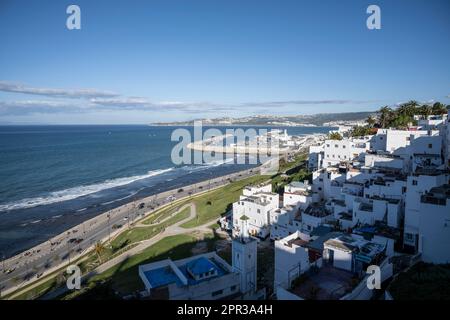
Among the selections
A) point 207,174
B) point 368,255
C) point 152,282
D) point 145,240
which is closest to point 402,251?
point 368,255

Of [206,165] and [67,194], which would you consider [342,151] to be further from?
[206,165]

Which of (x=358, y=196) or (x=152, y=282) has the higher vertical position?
(x=358, y=196)

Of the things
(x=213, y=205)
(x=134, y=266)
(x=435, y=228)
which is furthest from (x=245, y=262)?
(x=213, y=205)

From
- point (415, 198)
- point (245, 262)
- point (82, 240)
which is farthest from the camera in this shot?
point (82, 240)

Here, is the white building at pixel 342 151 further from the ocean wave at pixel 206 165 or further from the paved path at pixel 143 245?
the ocean wave at pixel 206 165

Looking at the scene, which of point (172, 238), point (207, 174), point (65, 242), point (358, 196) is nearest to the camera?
point (358, 196)
